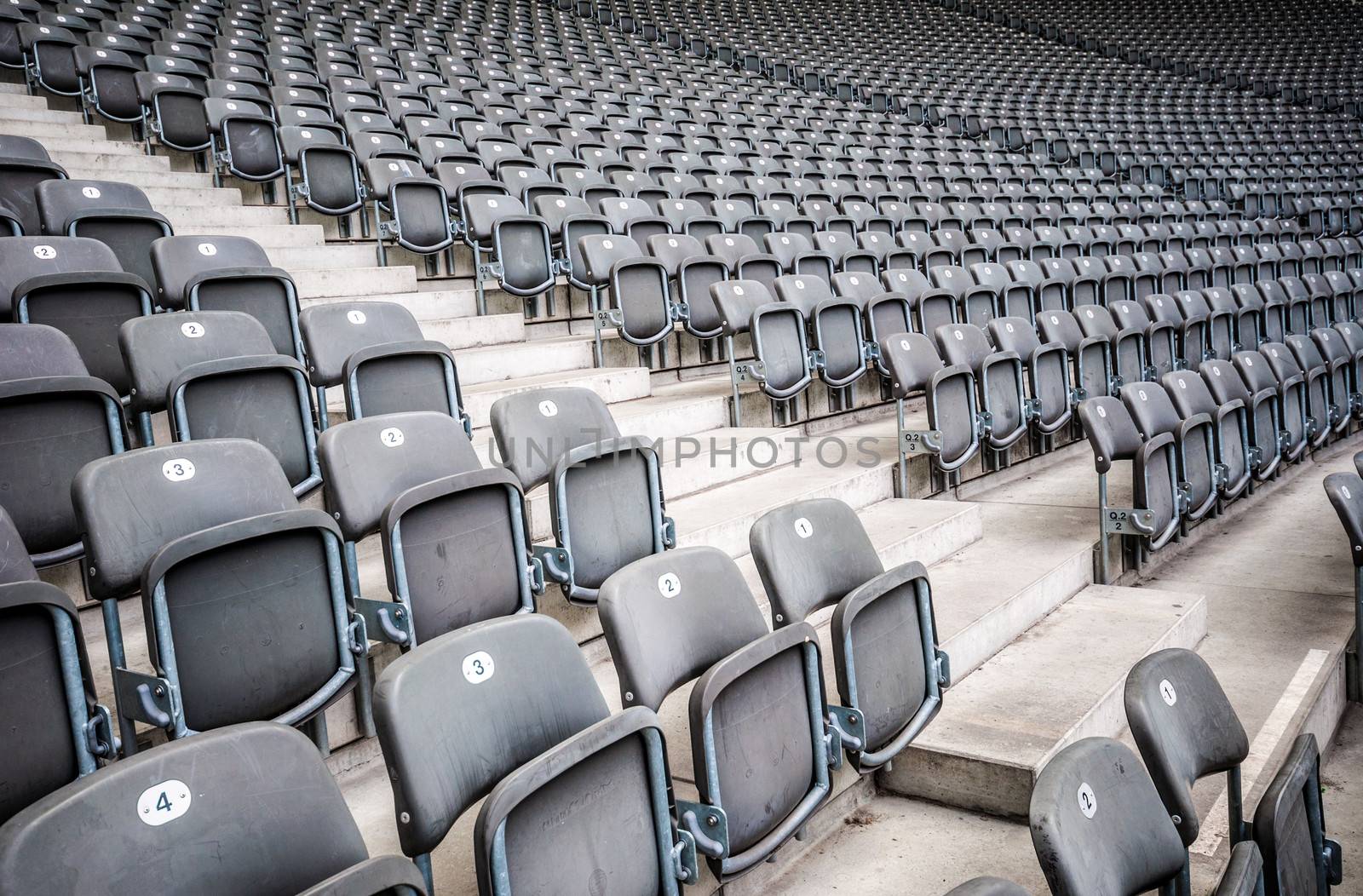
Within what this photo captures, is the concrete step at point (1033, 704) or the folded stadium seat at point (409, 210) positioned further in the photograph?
the folded stadium seat at point (409, 210)

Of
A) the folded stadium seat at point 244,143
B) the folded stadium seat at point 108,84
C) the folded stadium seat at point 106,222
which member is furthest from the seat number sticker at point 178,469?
the folded stadium seat at point 108,84

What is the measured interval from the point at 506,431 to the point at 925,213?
519 cm

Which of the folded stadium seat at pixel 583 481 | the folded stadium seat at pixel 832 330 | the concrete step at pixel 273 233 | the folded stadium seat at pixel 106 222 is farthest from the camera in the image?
the concrete step at pixel 273 233

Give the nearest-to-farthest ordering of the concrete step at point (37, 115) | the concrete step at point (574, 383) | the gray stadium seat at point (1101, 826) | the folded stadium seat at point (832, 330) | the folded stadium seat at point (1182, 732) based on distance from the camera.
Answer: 1. the gray stadium seat at point (1101, 826)
2. the folded stadium seat at point (1182, 732)
3. the concrete step at point (574, 383)
4. the folded stadium seat at point (832, 330)
5. the concrete step at point (37, 115)

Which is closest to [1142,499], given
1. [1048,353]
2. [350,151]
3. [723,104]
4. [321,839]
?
[1048,353]

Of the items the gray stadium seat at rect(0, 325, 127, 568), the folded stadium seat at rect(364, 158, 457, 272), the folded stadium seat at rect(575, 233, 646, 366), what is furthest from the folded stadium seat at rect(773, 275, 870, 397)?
the gray stadium seat at rect(0, 325, 127, 568)

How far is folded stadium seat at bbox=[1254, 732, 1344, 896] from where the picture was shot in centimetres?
131

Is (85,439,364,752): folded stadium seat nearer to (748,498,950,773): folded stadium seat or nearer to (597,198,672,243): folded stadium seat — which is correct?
(748,498,950,773): folded stadium seat

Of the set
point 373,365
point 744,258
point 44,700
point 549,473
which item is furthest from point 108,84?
point 44,700

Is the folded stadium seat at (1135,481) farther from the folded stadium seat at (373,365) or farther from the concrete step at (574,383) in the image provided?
the folded stadium seat at (373,365)

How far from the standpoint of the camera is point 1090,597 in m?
2.88

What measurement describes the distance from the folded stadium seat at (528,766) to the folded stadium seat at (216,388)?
1127 millimetres

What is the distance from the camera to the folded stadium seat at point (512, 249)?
165 inches

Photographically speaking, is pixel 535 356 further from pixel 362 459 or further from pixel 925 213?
pixel 925 213
